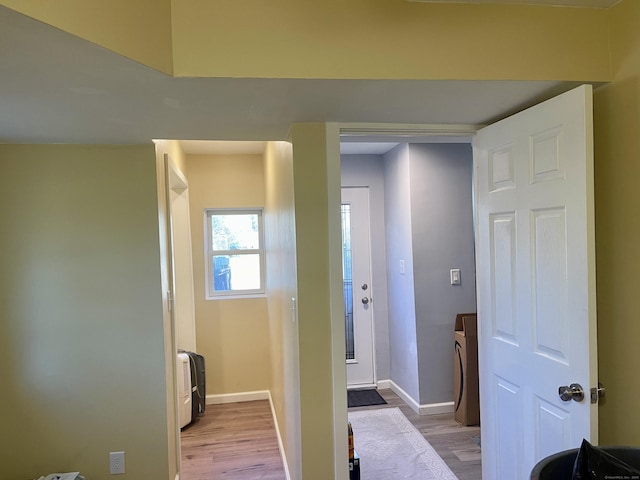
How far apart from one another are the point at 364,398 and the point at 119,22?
3645mm

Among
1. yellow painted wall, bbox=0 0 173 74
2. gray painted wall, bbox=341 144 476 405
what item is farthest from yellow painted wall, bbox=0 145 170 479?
gray painted wall, bbox=341 144 476 405

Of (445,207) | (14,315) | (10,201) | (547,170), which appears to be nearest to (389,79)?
(547,170)

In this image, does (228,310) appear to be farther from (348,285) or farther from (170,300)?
(170,300)

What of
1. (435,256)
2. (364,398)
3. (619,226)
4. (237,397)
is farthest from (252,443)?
(619,226)

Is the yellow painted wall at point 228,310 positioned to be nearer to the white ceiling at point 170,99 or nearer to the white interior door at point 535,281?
the white ceiling at point 170,99

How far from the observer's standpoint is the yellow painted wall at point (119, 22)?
95 centimetres

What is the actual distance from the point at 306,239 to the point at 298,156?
14.6 inches

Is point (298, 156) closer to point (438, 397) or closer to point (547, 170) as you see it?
point (547, 170)

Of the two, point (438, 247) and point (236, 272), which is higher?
point (438, 247)

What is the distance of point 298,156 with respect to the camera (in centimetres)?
188

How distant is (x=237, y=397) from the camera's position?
409 centimetres

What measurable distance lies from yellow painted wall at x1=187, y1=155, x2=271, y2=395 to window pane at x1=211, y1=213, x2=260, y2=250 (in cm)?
15

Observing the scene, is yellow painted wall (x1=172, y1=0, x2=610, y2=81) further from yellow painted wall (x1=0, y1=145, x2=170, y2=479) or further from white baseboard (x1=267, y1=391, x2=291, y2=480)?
white baseboard (x1=267, y1=391, x2=291, y2=480)

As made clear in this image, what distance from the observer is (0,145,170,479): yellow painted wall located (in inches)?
83.7
